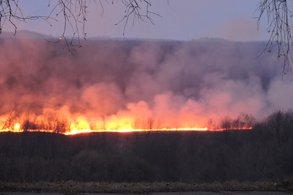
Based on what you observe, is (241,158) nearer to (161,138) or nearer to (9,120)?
(161,138)

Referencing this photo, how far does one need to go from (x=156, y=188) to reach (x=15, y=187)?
8.56 ft

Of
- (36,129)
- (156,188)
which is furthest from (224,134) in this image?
(156,188)

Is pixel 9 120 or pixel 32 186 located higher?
pixel 9 120

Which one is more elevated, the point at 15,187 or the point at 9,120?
the point at 9,120

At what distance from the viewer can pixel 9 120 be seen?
1433 inches

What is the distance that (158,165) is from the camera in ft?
156

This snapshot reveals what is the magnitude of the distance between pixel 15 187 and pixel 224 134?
124 feet

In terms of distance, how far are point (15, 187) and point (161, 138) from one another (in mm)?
41611

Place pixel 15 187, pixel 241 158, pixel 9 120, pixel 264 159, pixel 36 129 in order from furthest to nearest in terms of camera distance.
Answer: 1. pixel 241 158
2. pixel 264 159
3. pixel 36 129
4. pixel 9 120
5. pixel 15 187

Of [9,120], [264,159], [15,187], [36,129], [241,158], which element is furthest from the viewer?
[241,158]

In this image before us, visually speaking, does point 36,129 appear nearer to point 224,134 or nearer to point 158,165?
point 158,165

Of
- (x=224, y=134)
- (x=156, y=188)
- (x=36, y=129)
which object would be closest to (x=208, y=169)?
(x=224, y=134)

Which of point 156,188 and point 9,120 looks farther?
point 9,120

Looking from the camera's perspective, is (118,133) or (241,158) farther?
(241,158)
